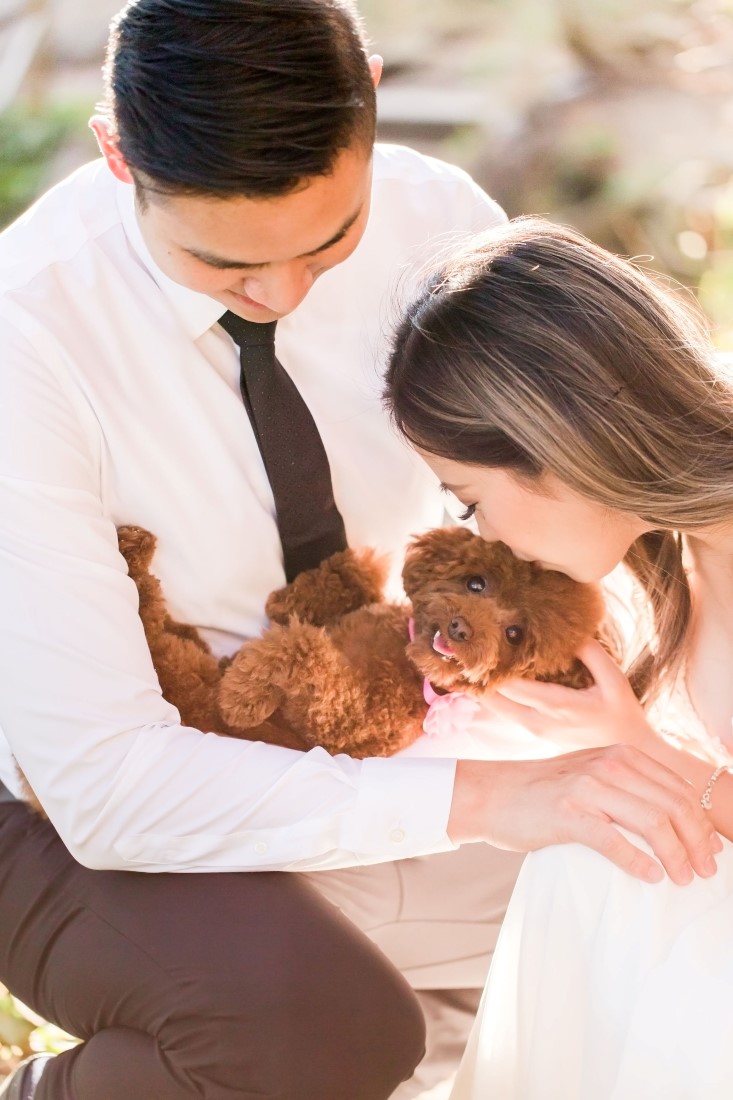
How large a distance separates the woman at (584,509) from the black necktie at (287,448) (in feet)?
0.58

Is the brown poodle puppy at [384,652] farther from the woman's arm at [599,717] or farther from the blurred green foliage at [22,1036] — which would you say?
the blurred green foliage at [22,1036]

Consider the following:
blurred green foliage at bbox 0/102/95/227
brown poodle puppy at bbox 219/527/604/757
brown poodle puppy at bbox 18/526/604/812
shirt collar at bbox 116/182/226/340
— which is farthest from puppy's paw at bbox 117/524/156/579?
blurred green foliage at bbox 0/102/95/227

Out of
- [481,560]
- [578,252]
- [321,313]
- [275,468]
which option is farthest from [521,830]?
[321,313]

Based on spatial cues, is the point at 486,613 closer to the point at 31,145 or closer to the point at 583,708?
the point at 583,708

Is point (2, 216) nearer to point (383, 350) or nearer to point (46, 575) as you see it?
point (383, 350)

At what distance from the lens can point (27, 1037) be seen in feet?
6.10

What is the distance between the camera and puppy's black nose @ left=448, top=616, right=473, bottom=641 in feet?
4.35

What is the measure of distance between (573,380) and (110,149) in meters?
0.63

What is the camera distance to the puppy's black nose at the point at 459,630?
52.2 inches

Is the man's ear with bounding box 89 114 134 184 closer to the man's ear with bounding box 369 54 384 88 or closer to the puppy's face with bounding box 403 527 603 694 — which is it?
the man's ear with bounding box 369 54 384 88

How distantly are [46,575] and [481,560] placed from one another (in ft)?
1.92

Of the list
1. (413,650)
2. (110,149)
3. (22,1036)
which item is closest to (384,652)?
(413,650)

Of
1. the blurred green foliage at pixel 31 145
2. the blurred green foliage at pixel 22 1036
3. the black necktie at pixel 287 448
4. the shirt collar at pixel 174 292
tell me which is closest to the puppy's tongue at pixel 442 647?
the black necktie at pixel 287 448

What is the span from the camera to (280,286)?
4.15ft
